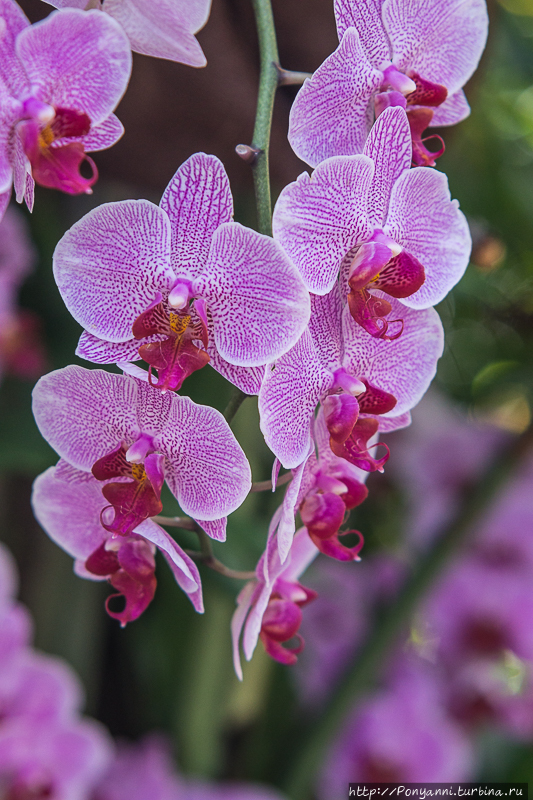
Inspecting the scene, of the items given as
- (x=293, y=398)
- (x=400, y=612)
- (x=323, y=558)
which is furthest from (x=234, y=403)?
(x=323, y=558)

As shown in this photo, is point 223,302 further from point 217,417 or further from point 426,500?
point 426,500

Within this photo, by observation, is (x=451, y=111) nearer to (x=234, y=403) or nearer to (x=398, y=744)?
(x=234, y=403)

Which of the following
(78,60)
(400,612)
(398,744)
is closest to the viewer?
(78,60)

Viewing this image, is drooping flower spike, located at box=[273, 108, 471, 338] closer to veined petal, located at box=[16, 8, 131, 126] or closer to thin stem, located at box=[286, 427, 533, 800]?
veined petal, located at box=[16, 8, 131, 126]

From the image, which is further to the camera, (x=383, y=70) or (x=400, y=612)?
(x=400, y=612)

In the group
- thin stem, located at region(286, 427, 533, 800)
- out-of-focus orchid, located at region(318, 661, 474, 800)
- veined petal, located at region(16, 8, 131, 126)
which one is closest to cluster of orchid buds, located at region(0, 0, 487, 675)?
veined petal, located at region(16, 8, 131, 126)

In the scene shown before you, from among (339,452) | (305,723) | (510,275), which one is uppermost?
(339,452)

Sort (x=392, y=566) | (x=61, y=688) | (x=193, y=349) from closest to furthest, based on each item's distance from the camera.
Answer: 1. (x=193, y=349)
2. (x=61, y=688)
3. (x=392, y=566)

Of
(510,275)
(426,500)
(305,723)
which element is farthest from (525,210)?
(305,723)
